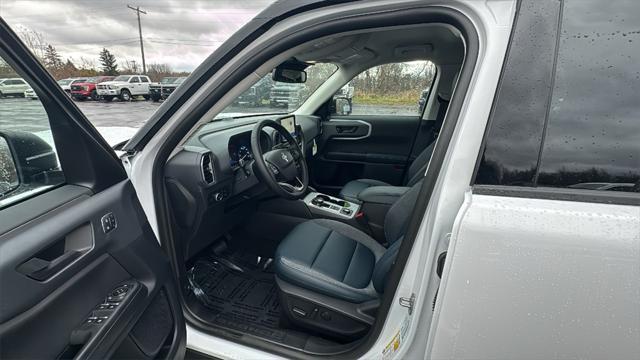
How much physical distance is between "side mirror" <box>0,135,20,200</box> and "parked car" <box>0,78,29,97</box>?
0.48 ft

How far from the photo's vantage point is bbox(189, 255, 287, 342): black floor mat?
1.61m

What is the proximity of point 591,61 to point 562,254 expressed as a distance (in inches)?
16.9

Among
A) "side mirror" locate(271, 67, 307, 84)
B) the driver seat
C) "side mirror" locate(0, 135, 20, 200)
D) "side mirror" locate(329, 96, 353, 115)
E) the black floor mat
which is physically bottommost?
the black floor mat

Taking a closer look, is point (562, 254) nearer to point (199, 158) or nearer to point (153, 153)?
point (153, 153)

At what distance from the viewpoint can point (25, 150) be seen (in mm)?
1021

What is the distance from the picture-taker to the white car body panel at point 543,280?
669 mm

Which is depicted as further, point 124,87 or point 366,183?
point 124,87

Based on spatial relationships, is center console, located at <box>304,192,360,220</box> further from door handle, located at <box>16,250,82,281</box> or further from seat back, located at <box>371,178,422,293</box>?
door handle, located at <box>16,250,82,281</box>

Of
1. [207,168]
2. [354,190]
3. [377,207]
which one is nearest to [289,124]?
[354,190]

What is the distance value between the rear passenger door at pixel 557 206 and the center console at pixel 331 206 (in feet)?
4.86

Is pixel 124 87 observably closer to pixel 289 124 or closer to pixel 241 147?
pixel 289 124

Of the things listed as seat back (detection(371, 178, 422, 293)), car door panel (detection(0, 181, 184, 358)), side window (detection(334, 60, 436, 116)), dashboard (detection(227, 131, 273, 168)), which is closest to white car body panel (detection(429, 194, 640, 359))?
seat back (detection(371, 178, 422, 293))

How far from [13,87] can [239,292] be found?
1.44 meters

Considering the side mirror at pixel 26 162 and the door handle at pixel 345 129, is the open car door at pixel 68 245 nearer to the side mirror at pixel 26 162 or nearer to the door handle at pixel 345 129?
the side mirror at pixel 26 162
